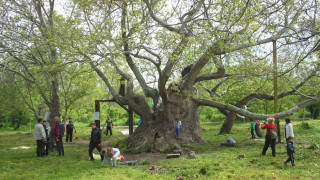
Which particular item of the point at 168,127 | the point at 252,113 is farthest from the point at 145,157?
the point at 252,113

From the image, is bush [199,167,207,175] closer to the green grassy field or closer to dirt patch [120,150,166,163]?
the green grassy field

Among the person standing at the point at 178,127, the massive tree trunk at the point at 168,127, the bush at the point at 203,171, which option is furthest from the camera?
the person standing at the point at 178,127

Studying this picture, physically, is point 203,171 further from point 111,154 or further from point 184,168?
point 111,154

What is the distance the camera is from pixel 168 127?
13555 millimetres

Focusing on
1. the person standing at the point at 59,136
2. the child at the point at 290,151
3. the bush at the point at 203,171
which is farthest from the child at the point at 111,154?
the child at the point at 290,151

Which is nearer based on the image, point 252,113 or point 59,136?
point 59,136

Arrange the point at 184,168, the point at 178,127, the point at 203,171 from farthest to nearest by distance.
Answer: the point at 178,127 → the point at 184,168 → the point at 203,171

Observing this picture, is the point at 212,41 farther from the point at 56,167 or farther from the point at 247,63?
the point at 56,167

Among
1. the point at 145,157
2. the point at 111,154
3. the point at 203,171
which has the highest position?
the point at 111,154

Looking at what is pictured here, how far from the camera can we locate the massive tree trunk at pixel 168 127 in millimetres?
12859

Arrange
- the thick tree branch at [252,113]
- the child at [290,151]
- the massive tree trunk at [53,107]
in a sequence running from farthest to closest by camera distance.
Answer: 1. the massive tree trunk at [53,107]
2. the thick tree branch at [252,113]
3. the child at [290,151]

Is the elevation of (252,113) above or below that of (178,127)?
above

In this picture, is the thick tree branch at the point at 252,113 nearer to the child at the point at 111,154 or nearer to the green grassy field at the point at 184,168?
the green grassy field at the point at 184,168

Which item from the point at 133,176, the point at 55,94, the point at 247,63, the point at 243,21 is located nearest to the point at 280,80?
the point at 247,63
